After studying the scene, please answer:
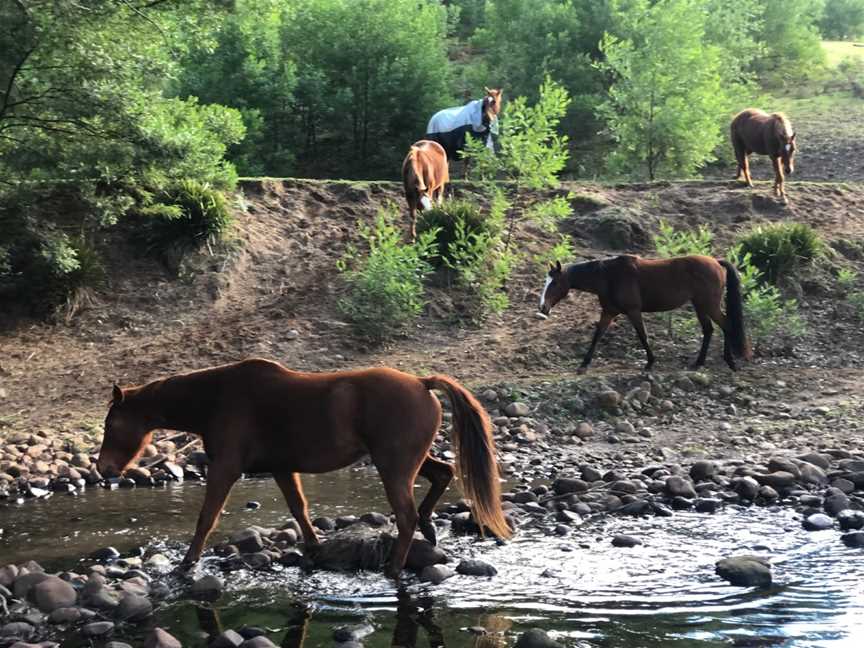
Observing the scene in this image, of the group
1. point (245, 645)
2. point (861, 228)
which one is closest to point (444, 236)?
point (861, 228)

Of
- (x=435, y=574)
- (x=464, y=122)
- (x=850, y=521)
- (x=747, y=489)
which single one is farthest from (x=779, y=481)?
(x=464, y=122)

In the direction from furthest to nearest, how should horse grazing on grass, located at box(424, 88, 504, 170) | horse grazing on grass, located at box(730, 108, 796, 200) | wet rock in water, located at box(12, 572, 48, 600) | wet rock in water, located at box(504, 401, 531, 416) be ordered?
horse grazing on grass, located at box(424, 88, 504, 170) → horse grazing on grass, located at box(730, 108, 796, 200) → wet rock in water, located at box(504, 401, 531, 416) → wet rock in water, located at box(12, 572, 48, 600)

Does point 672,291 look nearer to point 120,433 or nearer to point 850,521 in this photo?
point 850,521

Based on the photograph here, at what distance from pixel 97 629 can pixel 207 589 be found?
84cm

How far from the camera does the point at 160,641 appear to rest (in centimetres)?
570

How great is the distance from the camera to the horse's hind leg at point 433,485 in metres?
7.46

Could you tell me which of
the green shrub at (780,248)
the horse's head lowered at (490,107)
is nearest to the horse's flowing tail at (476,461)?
the green shrub at (780,248)

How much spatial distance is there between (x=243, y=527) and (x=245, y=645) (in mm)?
2849

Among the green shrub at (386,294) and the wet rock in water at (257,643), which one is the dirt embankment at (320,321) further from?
the wet rock in water at (257,643)

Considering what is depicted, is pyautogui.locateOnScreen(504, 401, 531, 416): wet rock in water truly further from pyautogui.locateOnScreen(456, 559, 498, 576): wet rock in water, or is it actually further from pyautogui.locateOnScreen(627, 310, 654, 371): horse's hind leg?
pyautogui.locateOnScreen(456, 559, 498, 576): wet rock in water

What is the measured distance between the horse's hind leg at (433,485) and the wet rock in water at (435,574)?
53 cm

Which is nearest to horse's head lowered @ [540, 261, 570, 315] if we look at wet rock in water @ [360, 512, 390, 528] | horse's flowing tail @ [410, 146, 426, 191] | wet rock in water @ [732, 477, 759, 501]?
horse's flowing tail @ [410, 146, 426, 191]

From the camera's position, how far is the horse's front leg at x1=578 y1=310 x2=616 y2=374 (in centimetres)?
1344

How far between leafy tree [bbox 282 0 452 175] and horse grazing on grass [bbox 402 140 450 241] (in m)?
6.92
